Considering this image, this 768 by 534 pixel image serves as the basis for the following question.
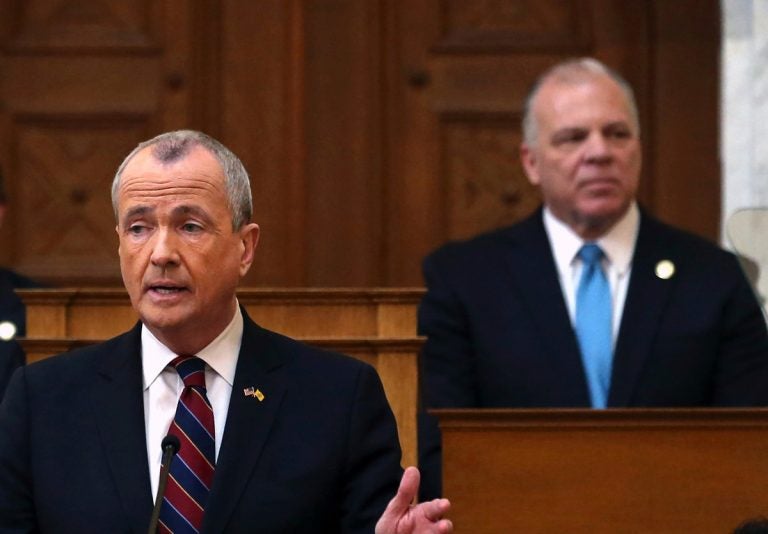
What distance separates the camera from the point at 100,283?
5469 mm

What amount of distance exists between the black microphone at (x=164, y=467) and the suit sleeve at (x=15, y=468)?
0.27 m

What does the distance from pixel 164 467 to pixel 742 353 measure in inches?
75.3

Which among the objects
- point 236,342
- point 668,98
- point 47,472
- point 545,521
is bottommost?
point 545,521

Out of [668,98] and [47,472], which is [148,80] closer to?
[668,98]

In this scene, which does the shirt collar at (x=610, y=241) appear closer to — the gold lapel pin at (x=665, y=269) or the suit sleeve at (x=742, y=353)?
the gold lapel pin at (x=665, y=269)

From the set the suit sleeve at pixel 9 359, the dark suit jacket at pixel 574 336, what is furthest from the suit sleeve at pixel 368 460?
the suit sleeve at pixel 9 359

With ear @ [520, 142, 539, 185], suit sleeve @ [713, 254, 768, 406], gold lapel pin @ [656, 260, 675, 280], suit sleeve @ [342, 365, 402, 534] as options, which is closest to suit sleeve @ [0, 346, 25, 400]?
suit sleeve @ [342, 365, 402, 534]

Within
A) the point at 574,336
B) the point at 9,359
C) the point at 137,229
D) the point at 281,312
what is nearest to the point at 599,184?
the point at 574,336

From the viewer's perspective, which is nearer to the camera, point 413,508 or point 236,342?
point 413,508

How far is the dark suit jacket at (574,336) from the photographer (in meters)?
4.19

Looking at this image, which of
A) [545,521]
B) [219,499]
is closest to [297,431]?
[219,499]

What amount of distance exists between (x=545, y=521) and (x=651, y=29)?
2.47m

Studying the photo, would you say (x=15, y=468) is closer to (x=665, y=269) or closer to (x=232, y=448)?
(x=232, y=448)

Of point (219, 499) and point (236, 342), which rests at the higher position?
point (236, 342)
